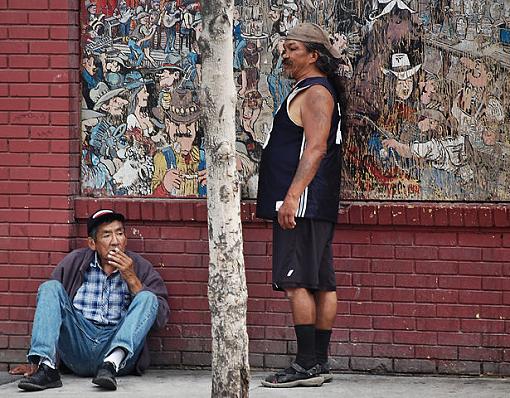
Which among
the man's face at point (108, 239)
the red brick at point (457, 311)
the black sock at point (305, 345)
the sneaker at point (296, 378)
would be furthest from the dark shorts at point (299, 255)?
the man's face at point (108, 239)

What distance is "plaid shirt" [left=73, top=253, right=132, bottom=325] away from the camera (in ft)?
25.2

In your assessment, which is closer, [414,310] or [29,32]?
[414,310]

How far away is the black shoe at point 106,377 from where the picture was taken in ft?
23.7

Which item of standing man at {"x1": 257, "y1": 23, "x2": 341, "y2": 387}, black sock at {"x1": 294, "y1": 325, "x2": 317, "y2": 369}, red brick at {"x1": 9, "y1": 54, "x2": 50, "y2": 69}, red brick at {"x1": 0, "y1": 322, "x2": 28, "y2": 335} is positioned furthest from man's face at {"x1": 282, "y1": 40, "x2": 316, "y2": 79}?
red brick at {"x1": 0, "y1": 322, "x2": 28, "y2": 335}

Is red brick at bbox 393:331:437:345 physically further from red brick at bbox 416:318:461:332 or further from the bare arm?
the bare arm

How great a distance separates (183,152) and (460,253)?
6.06 feet

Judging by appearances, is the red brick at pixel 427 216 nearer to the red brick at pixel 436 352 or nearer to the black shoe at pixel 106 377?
the red brick at pixel 436 352

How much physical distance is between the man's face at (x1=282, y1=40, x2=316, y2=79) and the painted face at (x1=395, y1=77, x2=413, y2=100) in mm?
705

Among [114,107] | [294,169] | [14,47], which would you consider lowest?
[294,169]

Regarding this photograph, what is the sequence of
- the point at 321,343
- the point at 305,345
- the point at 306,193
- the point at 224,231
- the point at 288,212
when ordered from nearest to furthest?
the point at 224,231 → the point at 288,212 → the point at 306,193 → the point at 305,345 → the point at 321,343

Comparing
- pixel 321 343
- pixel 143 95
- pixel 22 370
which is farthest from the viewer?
pixel 143 95

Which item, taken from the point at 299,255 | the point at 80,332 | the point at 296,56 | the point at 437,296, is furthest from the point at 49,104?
the point at 437,296

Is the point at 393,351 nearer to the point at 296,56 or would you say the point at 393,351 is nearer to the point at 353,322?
the point at 353,322

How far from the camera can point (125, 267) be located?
758 cm
